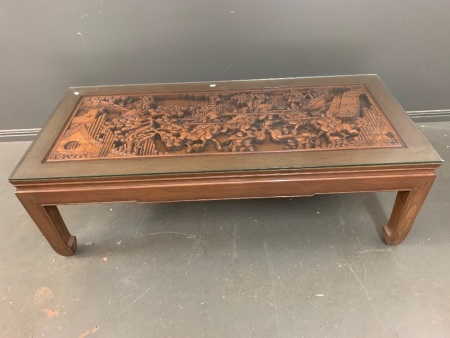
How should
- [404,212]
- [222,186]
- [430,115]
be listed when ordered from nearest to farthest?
[222,186] → [404,212] → [430,115]

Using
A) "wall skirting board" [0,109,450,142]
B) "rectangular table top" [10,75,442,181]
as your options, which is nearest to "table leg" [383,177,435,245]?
"rectangular table top" [10,75,442,181]

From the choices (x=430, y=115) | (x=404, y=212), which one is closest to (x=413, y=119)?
(x=430, y=115)

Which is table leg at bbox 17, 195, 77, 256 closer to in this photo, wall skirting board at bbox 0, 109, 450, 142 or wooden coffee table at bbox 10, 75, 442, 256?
wooden coffee table at bbox 10, 75, 442, 256

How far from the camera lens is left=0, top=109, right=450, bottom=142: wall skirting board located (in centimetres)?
199

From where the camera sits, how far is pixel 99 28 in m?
1.66

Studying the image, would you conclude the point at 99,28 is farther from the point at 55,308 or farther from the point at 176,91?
the point at 55,308

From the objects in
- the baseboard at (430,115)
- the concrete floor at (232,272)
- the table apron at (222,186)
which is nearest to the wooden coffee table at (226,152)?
the table apron at (222,186)

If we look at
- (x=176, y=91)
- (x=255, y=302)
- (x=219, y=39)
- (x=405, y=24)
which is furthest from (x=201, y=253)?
(x=405, y=24)

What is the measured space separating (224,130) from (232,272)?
557 mm

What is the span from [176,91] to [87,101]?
39 centimetres

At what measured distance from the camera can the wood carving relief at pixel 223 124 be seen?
4.21 feet

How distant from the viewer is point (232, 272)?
54.6 inches

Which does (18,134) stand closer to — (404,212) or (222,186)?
(222,186)

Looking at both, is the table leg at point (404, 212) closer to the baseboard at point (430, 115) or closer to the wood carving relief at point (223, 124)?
the wood carving relief at point (223, 124)
